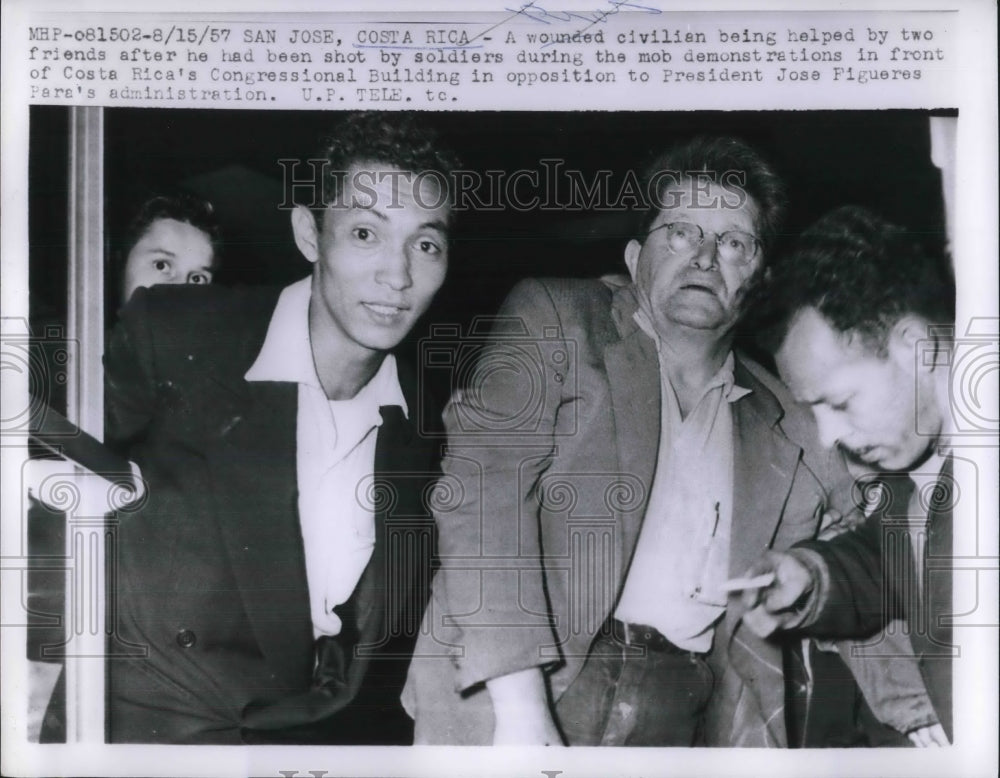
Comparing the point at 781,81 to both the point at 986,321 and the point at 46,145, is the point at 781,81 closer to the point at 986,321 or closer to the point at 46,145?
the point at 986,321

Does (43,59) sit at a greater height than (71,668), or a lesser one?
greater

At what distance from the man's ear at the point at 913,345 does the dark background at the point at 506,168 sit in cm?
18

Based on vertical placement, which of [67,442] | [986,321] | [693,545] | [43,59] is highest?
[43,59]

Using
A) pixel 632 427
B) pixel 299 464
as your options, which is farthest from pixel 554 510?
pixel 299 464

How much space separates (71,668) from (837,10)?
2175 millimetres

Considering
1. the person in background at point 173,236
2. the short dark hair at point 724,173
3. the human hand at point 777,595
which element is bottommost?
the human hand at point 777,595

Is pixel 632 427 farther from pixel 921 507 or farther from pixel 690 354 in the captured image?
pixel 921 507

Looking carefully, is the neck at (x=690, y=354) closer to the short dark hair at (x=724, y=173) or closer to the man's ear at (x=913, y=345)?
the short dark hair at (x=724, y=173)

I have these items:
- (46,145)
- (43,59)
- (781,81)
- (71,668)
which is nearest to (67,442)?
(71,668)

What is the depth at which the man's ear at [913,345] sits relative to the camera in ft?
6.91

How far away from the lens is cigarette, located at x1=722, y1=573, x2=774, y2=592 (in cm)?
208

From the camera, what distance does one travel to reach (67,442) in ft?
6.94

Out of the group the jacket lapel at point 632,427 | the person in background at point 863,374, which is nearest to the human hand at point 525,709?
the jacket lapel at point 632,427

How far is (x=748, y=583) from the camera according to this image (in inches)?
82.1
